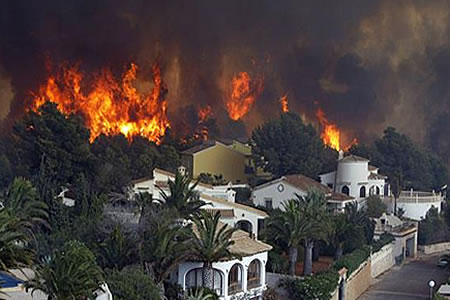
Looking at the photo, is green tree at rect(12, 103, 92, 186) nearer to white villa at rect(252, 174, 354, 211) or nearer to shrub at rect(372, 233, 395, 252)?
white villa at rect(252, 174, 354, 211)

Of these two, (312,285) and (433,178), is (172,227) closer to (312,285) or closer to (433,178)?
(312,285)

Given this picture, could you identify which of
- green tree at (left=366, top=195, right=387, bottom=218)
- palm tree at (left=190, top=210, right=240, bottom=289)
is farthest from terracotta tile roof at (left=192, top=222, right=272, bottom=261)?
green tree at (left=366, top=195, right=387, bottom=218)

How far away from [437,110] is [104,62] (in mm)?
30868

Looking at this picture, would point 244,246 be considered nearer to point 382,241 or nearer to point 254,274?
Result: point 254,274

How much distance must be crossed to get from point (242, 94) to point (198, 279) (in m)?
49.2

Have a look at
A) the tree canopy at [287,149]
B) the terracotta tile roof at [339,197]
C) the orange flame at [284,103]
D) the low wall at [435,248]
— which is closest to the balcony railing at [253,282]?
the terracotta tile roof at [339,197]

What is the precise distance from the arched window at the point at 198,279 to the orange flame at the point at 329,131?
45685 mm

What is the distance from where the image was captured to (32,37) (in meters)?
67.0

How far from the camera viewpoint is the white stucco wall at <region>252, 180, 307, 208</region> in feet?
159

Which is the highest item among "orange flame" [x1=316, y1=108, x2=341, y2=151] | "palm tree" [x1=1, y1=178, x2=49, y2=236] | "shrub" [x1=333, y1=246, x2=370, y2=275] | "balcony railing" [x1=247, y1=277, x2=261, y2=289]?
"orange flame" [x1=316, y1=108, x2=341, y2=151]

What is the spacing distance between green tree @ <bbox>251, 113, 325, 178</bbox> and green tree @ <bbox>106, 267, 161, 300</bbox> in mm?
30835

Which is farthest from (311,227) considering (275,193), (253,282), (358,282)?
(275,193)

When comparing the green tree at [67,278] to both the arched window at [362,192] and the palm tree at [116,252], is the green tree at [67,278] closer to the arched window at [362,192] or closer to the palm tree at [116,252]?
the palm tree at [116,252]

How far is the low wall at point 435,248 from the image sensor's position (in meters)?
51.8
